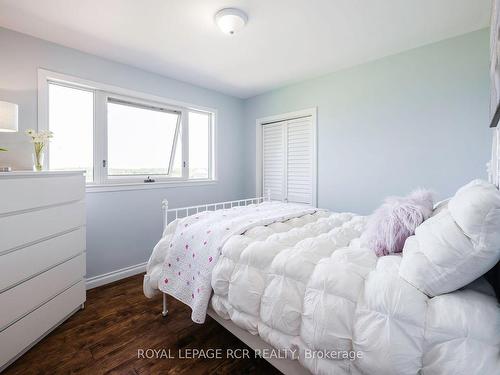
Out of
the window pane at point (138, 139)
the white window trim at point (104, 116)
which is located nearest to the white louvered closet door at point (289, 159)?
the white window trim at point (104, 116)

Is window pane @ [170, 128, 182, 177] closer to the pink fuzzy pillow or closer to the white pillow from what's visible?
the pink fuzzy pillow

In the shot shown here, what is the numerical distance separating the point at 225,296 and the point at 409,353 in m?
0.89

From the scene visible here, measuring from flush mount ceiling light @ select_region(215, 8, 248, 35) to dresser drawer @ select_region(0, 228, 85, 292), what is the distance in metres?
2.07

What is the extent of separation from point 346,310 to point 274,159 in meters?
2.97

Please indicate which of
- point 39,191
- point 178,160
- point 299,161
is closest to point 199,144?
point 178,160

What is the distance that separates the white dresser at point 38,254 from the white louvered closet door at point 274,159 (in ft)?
8.07

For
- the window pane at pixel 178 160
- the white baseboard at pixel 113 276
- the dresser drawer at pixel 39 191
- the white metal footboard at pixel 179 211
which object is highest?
the window pane at pixel 178 160

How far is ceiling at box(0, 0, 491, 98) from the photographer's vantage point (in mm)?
1760

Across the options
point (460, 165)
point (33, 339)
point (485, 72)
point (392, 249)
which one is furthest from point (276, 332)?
point (485, 72)

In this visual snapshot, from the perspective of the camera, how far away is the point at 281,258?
1226mm

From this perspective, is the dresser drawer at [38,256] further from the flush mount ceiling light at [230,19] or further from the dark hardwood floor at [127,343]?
the flush mount ceiling light at [230,19]

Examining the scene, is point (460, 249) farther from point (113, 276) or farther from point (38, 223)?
point (113, 276)

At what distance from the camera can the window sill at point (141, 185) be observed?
8.25 ft

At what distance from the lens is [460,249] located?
0.79 metres
